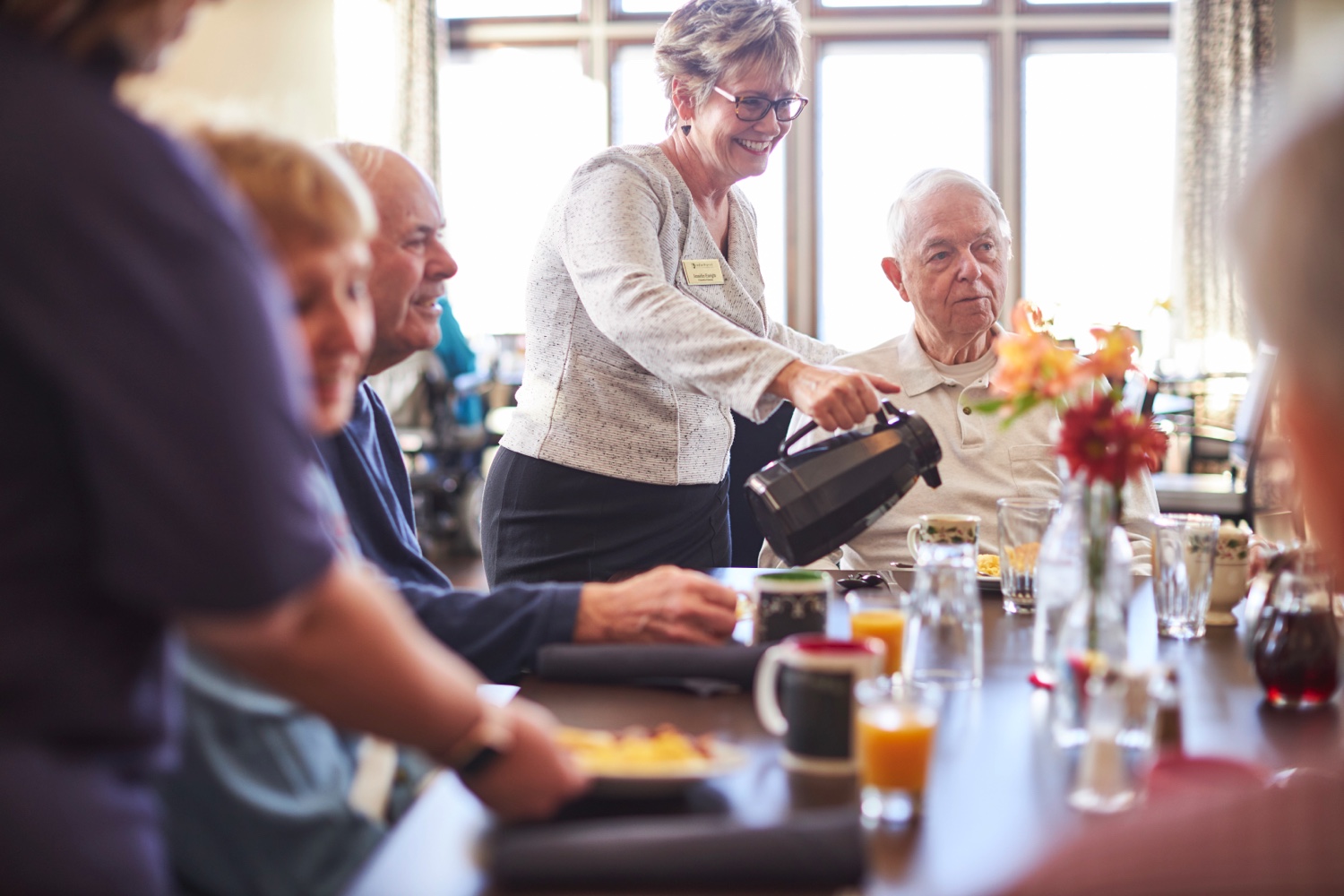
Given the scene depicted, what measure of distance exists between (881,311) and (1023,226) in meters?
A: 1.02

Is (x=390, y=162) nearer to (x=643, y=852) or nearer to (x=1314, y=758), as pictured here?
(x=643, y=852)

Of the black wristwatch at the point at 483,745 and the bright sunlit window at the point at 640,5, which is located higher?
the bright sunlit window at the point at 640,5

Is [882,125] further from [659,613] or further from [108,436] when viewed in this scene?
[108,436]

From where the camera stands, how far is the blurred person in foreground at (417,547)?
4.52 ft

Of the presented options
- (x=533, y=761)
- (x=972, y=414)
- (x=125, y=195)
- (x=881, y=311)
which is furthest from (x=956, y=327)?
(x=881, y=311)

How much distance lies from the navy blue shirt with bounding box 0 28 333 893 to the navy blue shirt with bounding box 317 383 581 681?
75 cm

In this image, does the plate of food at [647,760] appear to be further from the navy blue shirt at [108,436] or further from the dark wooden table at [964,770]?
the navy blue shirt at [108,436]

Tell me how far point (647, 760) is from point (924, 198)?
1806mm

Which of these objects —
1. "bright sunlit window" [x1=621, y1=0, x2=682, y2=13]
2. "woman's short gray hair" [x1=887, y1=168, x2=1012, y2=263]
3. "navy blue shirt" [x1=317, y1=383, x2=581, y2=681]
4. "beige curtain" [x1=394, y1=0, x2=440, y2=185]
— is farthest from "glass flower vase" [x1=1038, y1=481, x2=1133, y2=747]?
"bright sunlit window" [x1=621, y1=0, x2=682, y2=13]

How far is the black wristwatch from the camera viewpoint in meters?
0.81

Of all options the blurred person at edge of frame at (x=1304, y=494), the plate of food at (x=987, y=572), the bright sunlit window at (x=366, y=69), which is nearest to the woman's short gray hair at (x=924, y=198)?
the plate of food at (x=987, y=572)

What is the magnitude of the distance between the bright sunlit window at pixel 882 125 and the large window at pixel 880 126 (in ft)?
0.04

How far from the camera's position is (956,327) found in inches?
95.2

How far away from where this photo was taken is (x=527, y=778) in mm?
836
